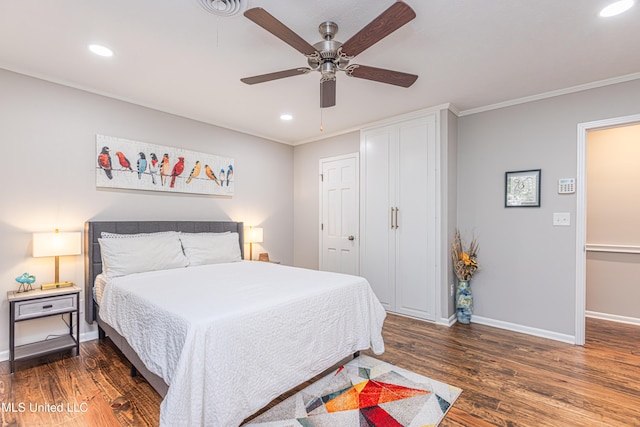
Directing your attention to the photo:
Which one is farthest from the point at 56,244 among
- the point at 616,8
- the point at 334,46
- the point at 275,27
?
the point at 616,8

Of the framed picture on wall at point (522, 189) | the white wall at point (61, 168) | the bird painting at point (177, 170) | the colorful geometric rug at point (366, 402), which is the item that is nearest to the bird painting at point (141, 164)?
the white wall at point (61, 168)

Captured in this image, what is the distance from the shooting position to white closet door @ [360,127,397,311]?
404cm

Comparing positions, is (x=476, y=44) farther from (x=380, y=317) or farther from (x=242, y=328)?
(x=242, y=328)

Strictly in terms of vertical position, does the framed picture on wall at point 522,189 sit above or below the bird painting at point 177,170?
below

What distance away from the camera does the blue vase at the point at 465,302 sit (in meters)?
3.63

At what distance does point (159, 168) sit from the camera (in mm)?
3613

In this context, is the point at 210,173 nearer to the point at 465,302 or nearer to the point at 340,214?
the point at 340,214

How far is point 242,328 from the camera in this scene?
1.70m

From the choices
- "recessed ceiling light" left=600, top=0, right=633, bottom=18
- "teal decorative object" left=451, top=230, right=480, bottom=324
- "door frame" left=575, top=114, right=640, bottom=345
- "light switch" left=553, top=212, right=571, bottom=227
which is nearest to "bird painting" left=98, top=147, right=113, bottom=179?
"teal decorative object" left=451, top=230, right=480, bottom=324

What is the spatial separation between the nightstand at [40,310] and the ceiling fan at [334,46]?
2.45 m

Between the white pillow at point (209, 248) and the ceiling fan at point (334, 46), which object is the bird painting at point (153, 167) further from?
the ceiling fan at point (334, 46)

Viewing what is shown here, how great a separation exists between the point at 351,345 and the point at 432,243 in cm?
176

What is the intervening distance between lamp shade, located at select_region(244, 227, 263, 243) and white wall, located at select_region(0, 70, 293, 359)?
25.5 inches

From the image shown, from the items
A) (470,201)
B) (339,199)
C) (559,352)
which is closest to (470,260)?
(470,201)
